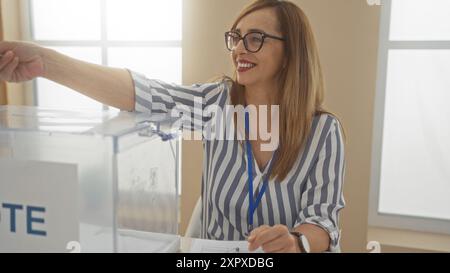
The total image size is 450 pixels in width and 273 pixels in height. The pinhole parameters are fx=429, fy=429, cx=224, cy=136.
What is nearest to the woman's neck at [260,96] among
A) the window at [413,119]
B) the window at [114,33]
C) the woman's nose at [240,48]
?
the woman's nose at [240,48]

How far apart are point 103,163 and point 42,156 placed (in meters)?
0.11

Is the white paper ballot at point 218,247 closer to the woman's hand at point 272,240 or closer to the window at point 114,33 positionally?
the woman's hand at point 272,240

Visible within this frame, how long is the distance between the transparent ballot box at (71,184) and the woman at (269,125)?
14.7 inches

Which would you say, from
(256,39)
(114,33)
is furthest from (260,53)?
(114,33)

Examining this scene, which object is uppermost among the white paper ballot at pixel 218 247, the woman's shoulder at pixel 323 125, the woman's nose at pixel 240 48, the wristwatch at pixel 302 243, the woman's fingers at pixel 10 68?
the woman's nose at pixel 240 48

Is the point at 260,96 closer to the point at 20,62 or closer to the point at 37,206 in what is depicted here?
the point at 20,62

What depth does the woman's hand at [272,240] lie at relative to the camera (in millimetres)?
793

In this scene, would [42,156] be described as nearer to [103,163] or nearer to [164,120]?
[103,163]

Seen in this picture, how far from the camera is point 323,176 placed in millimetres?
1109

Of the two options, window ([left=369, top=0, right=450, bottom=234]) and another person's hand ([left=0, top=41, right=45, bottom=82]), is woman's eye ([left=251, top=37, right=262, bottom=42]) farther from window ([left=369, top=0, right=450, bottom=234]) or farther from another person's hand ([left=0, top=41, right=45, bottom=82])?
window ([left=369, top=0, right=450, bottom=234])

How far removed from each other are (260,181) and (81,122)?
564 millimetres

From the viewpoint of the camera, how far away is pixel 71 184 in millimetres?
657

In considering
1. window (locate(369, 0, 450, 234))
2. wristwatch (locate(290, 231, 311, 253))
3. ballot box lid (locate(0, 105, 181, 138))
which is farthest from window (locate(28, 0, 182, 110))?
wristwatch (locate(290, 231, 311, 253))

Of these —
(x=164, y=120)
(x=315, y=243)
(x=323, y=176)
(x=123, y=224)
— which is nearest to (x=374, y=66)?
(x=323, y=176)
